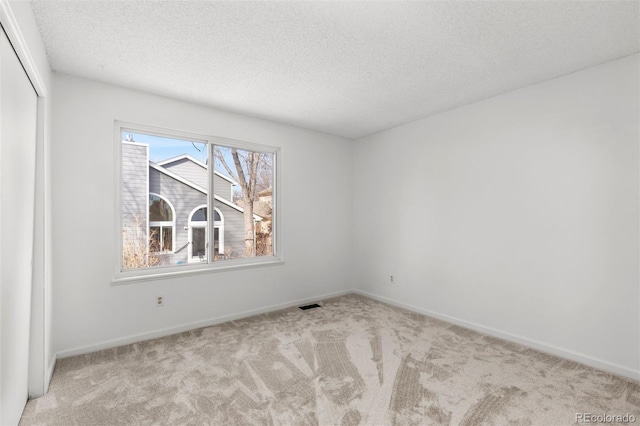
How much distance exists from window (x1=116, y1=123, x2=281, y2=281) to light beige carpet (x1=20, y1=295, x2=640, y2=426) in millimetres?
891

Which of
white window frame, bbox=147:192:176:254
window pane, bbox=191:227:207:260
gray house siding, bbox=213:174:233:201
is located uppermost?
gray house siding, bbox=213:174:233:201

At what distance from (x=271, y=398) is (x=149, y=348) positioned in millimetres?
1527

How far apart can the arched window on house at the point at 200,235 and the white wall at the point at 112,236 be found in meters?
0.26

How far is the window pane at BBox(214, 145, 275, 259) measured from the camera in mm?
3852

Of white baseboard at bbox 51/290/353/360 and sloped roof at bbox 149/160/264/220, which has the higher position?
sloped roof at bbox 149/160/264/220

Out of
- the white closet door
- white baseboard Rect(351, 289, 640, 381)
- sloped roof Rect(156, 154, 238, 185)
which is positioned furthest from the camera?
sloped roof Rect(156, 154, 238, 185)

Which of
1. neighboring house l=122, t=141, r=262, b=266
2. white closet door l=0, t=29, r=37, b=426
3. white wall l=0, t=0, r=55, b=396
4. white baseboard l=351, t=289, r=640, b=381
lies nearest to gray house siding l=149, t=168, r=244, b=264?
neighboring house l=122, t=141, r=262, b=266

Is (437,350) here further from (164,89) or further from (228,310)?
(164,89)

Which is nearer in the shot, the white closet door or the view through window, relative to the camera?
the white closet door

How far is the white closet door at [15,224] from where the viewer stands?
5.08ft

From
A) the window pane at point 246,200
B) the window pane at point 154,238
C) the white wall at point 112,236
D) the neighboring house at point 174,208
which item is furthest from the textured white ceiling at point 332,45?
the window pane at point 154,238

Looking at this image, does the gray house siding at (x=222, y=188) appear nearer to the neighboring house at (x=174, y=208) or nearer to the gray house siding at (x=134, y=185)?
the neighboring house at (x=174, y=208)

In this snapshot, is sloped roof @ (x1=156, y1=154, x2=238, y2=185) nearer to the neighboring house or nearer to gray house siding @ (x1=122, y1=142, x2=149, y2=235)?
the neighboring house

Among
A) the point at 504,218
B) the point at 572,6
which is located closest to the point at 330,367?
the point at 504,218
